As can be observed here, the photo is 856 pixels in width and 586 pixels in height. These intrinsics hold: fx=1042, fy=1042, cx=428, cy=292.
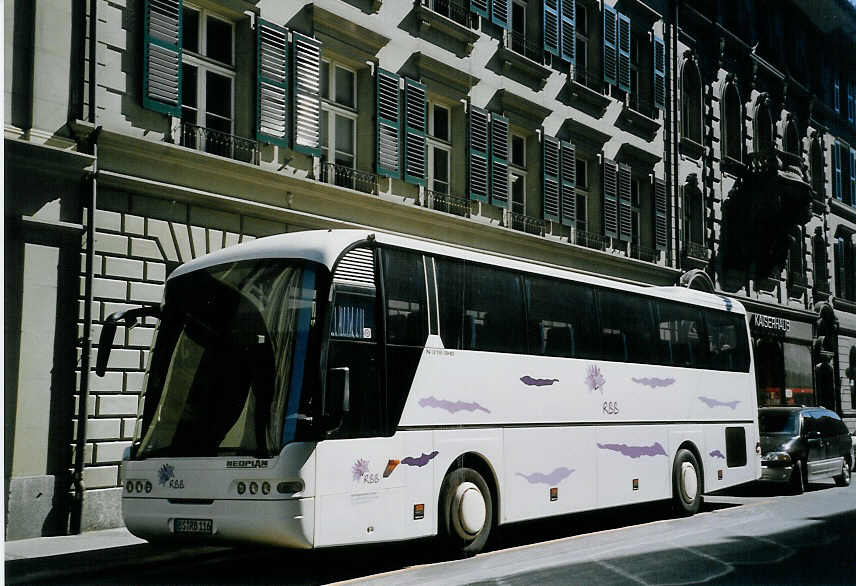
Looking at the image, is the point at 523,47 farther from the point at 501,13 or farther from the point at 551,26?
the point at 551,26

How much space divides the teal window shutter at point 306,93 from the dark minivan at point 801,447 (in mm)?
10008

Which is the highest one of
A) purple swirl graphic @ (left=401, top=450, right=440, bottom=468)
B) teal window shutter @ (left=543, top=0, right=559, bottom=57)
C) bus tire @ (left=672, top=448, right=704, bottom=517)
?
teal window shutter @ (left=543, top=0, right=559, bottom=57)

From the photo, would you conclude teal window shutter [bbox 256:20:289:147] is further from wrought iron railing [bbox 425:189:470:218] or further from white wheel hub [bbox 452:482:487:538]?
white wheel hub [bbox 452:482:487:538]

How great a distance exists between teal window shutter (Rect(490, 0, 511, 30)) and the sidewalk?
44.4 ft

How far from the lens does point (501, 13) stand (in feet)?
72.1

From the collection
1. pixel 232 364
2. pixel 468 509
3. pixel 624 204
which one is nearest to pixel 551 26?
pixel 624 204

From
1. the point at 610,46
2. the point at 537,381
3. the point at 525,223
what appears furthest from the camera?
the point at 610,46

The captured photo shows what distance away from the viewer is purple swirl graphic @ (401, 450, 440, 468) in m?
10.0

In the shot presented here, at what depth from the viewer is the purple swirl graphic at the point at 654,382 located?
572 inches

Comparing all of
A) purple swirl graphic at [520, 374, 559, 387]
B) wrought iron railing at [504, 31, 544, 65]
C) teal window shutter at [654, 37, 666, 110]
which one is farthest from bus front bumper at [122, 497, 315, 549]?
teal window shutter at [654, 37, 666, 110]

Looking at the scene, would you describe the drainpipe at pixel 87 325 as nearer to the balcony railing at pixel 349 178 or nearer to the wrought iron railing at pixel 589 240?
the balcony railing at pixel 349 178

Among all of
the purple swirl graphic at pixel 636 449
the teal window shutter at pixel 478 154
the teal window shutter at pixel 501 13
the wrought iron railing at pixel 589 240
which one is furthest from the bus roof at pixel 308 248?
the wrought iron railing at pixel 589 240

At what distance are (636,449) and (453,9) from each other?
10.3 m

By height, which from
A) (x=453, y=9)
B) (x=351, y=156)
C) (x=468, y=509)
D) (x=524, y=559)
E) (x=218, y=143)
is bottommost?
(x=524, y=559)
